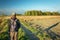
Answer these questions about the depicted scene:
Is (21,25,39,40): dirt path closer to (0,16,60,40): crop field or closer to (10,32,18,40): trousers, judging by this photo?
(0,16,60,40): crop field

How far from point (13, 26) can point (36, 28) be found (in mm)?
634

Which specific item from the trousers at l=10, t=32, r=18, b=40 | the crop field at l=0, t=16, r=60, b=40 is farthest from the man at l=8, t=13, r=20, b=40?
the crop field at l=0, t=16, r=60, b=40

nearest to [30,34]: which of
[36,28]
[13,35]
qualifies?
[36,28]

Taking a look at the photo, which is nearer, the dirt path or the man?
the man

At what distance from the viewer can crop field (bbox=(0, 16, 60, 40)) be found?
5.67 metres

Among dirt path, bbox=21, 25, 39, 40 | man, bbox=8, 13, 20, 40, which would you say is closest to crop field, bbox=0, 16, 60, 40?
dirt path, bbox=21, 25, 39, 40

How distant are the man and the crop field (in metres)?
0.11

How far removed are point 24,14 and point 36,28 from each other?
0.50 m

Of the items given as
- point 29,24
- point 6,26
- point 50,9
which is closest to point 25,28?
point 29,24

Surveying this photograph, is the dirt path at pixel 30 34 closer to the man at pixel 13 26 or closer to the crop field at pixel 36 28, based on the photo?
the crop field at pixel 36 28

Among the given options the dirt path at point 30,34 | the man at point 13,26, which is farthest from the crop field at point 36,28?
the man at point 13,26

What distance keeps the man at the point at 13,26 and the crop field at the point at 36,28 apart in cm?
11

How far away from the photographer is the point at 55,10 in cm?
595

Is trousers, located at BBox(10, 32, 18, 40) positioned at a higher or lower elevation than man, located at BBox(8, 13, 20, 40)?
lower
